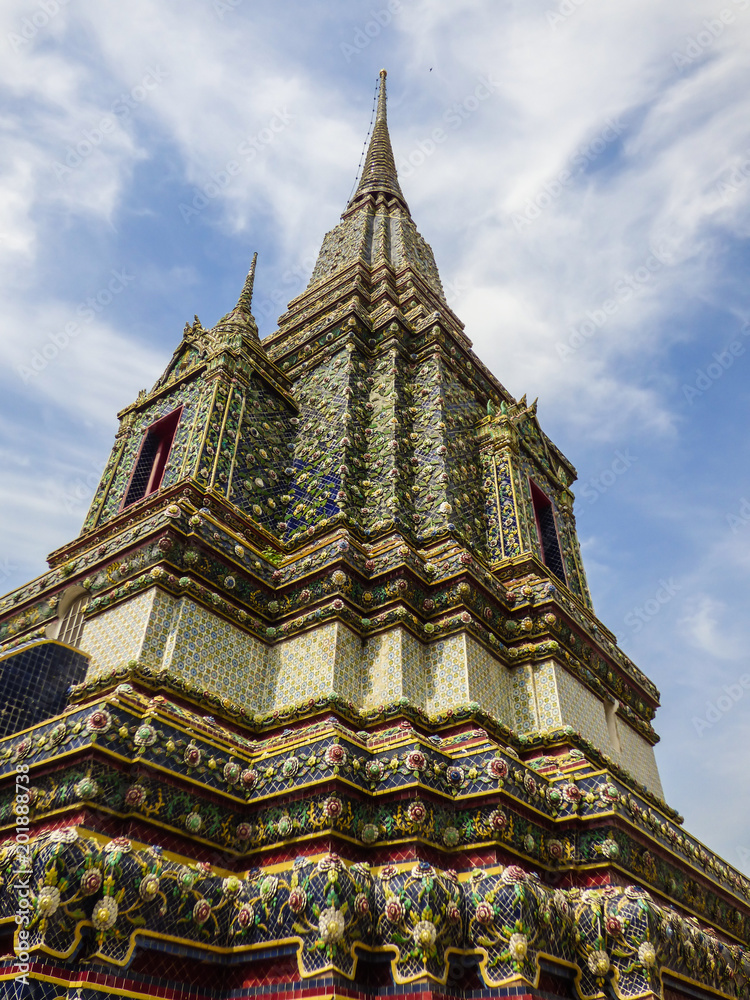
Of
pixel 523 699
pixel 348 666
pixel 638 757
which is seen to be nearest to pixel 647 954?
pixel 523 699

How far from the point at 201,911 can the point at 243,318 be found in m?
10.5

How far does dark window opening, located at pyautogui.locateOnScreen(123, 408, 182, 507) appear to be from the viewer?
11258 mm

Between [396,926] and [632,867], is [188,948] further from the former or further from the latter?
[632,867]

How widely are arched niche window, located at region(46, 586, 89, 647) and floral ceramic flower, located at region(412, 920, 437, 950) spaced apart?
4876mm

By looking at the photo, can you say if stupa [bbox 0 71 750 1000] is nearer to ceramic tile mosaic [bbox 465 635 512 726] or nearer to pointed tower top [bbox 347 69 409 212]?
ceramic tile mosaic [bbox 465 635 512 726]

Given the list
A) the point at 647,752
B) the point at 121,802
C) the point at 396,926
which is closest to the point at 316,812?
the point at 396,926

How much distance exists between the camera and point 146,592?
7.68 metres

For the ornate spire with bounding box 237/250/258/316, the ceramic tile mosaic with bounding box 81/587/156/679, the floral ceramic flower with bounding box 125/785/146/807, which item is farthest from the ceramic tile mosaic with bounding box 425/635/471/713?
the ornate spire with bounding box 237/250/258/316

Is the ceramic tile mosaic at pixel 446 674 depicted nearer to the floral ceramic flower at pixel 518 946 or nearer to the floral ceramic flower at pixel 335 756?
the floral ceramic flower at pixel 335 756

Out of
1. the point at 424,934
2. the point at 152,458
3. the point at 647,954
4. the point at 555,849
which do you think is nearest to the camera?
the point at 424,934

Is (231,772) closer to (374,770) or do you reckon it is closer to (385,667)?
(374,770)

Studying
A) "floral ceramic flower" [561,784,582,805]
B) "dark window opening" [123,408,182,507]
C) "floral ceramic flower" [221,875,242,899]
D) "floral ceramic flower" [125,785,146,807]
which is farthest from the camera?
"dark window opening" [123,408,182,507]

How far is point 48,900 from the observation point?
462cm

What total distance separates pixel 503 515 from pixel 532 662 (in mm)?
2818
